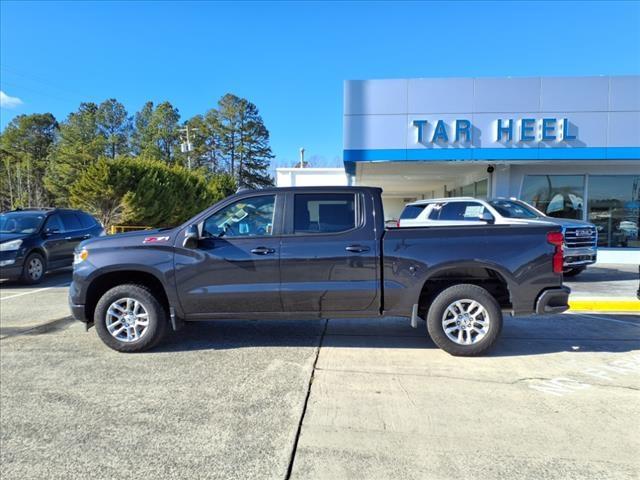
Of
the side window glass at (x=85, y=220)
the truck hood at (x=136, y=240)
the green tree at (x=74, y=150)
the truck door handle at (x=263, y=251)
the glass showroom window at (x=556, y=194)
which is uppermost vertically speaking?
the green tree at (x=74, y=150)

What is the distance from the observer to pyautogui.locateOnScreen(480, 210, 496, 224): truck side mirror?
10.3 m

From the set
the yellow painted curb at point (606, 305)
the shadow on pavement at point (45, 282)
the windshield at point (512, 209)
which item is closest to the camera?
the yellow painted curb at point (606, 305)

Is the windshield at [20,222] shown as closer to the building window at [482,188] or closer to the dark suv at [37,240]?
the dark suv at [37,240]

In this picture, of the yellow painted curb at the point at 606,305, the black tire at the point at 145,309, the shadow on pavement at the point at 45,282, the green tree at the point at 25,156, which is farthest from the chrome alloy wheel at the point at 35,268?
the green tree at the point at 25,156

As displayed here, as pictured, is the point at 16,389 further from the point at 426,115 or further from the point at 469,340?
the point at 426,115

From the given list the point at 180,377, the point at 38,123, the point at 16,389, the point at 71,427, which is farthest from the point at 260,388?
the point at 38,123

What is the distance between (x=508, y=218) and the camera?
10406mm

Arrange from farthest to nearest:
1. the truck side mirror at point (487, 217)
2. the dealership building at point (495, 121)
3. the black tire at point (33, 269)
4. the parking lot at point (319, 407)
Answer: the dealership building at point (495, 121) < the truck side mirror at point (487, 217) < the black tire at point (33, 269) < the parking lot at point (319, 407)

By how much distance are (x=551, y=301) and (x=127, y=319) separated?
189 inches

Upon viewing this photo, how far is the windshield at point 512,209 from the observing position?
10675 mm

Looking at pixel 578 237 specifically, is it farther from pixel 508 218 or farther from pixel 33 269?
pixel 33 269

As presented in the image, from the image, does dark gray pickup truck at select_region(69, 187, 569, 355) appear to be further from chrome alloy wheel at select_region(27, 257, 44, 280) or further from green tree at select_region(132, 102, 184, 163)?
green tree at select_region(132, 102, 184, 163)

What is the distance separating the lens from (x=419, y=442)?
3174mm

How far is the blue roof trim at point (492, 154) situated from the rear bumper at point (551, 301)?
947 cm
